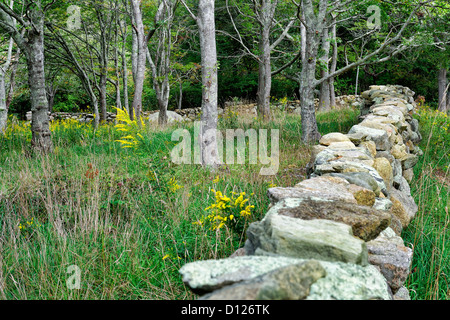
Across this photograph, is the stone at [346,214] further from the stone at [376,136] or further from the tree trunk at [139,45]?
the tree trunk at [139,45]

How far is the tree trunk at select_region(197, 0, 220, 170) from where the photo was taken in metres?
4.80

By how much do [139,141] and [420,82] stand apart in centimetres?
1762

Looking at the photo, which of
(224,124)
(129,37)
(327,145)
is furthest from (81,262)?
(129,37)

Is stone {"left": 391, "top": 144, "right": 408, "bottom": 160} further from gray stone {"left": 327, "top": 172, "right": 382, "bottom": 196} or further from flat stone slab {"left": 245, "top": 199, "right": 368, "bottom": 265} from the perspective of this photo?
flat stone slab {"left": 245, "top": 199, "right": 368, "bottom": 265}

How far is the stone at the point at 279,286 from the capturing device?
102 cm

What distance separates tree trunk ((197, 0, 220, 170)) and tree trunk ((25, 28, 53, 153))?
2.80m

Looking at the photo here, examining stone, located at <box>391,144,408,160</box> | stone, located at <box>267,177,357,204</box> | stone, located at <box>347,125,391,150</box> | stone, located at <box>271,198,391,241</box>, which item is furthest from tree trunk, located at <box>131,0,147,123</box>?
stone, located at <box>271,198,391,241</box>

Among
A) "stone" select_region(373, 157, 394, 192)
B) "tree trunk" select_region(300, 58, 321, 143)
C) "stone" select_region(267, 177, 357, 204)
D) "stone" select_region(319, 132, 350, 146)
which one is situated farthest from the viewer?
"tree trunk" select_region(300, 58, 321, 143)

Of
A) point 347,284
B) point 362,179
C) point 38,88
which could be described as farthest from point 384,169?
point 38,88

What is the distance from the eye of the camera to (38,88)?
5656 millimetres

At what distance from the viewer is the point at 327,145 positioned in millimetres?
3818

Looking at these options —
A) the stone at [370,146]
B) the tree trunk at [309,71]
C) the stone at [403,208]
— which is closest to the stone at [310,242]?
the stone at [403,208]
